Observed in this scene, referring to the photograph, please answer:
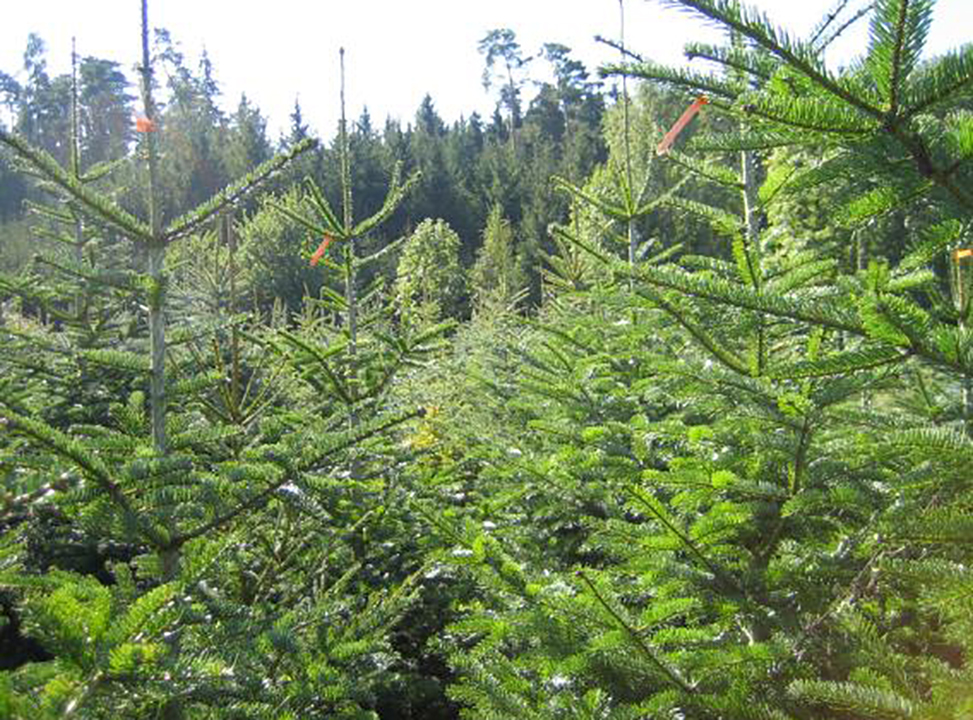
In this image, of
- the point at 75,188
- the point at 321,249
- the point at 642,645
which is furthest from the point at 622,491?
the point at 321,249

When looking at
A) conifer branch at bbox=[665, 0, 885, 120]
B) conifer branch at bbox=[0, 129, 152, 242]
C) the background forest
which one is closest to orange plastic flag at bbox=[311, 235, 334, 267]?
the background forest

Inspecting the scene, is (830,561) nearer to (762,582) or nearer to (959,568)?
(762,582)

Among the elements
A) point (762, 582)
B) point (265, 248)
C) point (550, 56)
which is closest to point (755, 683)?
point (762, 582)

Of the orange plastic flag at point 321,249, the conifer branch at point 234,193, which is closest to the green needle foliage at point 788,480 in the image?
the conifer branch at point 234,193

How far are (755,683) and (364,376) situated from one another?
3.12m

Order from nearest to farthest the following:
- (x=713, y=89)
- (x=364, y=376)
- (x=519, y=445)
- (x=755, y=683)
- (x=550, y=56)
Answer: (x=713, y=89)
(x=755, y=683)
(x=519, y=445)
(x=364, y=376)
(x=550, y=56)

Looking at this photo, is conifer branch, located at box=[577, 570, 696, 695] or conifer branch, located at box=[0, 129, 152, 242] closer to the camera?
conifer branch, located at box=[577, 570, 696, 695]

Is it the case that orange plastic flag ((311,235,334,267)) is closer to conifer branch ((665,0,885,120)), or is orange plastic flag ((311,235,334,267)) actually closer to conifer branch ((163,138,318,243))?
conifer branch ((163,138,318,243))

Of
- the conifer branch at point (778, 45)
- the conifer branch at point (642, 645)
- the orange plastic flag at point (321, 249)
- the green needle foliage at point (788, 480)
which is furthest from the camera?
the orange plastic flag at point (321, 249)

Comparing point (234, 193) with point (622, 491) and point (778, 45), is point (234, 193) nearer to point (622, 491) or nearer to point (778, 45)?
point (622, 491)

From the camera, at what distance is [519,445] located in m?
4.52

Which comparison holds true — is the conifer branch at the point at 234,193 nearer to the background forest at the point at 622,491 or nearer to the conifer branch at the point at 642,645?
the background forest at the point at 622,491

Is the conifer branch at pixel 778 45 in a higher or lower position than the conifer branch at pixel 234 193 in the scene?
Result: lower

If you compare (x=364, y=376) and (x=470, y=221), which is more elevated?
(x=470, y=221)
